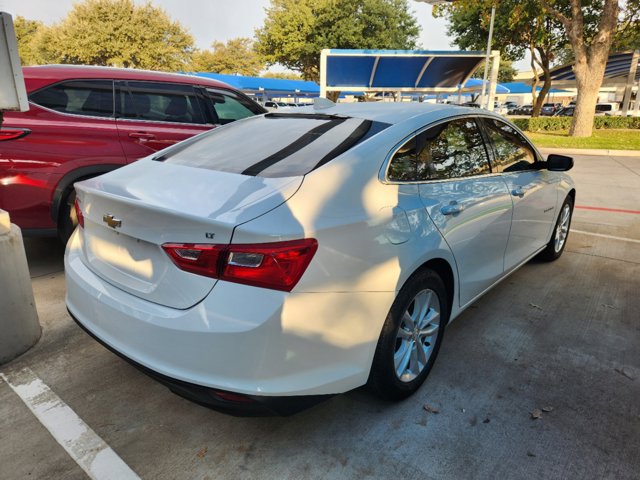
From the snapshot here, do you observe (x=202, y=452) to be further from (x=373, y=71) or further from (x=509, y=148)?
(x=373, y=71)

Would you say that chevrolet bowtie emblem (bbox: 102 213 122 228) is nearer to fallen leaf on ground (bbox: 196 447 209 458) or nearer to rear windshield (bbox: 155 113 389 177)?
rear windshield (bbox: 155 113 389 177)

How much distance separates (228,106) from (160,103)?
86cm

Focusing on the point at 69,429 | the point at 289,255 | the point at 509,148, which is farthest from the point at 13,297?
the point at 509,148

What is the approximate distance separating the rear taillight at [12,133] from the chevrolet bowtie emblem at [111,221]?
2.37 metres

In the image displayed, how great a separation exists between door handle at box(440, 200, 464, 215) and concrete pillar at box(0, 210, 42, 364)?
2.67 meters

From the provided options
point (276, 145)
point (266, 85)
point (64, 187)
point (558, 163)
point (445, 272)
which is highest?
point (266, 85)

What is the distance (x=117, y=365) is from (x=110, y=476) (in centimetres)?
95

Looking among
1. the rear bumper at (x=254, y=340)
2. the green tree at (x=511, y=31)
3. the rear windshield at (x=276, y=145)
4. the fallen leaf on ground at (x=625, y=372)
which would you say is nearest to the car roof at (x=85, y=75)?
the rear windshield at (x=276, y=145)

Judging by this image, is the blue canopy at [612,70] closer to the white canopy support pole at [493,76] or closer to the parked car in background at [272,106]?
the white canopy support pole at [493,76]

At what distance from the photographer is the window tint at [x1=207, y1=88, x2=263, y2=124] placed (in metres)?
5.38

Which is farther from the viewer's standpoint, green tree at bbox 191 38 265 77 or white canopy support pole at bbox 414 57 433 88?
green tree at bbox 191 38 265 77

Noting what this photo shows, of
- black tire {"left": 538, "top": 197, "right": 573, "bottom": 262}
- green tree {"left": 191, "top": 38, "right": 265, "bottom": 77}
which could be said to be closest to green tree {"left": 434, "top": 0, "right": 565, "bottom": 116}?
black tire {"left": 538, "top": 197, "right": 573, "bottom": 262}

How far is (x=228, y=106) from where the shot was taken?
5.53 m

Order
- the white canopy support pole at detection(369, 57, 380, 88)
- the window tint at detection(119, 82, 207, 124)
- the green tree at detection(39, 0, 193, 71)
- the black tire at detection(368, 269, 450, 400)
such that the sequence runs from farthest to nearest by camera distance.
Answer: the green tree at detection(39, 0, 193, 71) < the white canopy support pole at detection(369, 57, 380, 88) < the window tint at detection(119, 82, 207, 124) < the black tire at detection(368, 269, 450, 400)
